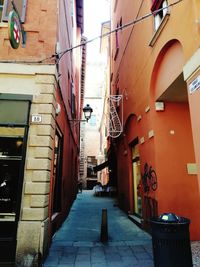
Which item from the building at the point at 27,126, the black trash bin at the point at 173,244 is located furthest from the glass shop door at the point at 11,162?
the black trash bin at the point at 173,244

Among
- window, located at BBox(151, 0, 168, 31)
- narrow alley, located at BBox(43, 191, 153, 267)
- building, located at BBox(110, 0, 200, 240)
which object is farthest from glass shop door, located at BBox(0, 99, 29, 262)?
window, located at BBox(151, 0, 168, 31)

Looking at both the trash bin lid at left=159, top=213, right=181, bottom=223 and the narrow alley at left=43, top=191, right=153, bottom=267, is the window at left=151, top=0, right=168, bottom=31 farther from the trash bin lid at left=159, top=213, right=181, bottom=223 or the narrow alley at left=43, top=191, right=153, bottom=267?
the narrow alley at left=43, top=191, right=153, bottom=267

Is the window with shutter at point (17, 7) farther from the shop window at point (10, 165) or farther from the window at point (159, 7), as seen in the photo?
the window at point (159, 7)

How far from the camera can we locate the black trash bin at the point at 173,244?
3.52 m

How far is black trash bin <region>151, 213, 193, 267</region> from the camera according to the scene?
352 cm

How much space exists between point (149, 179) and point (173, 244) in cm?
320

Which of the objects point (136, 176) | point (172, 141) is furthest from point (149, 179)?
point (136, 176)

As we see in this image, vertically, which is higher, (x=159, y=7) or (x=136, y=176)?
(x=159, y=7)

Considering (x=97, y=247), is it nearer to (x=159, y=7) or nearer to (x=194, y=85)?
(x=194, y=85)

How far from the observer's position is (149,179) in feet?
22.0

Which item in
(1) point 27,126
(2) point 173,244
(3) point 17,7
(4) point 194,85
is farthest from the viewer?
(3) point 17,7

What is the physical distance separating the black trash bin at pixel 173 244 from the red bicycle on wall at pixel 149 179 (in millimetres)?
2579

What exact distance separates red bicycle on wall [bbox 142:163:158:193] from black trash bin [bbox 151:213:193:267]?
102 inches

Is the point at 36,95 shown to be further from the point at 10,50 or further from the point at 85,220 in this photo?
the point at 85,220
